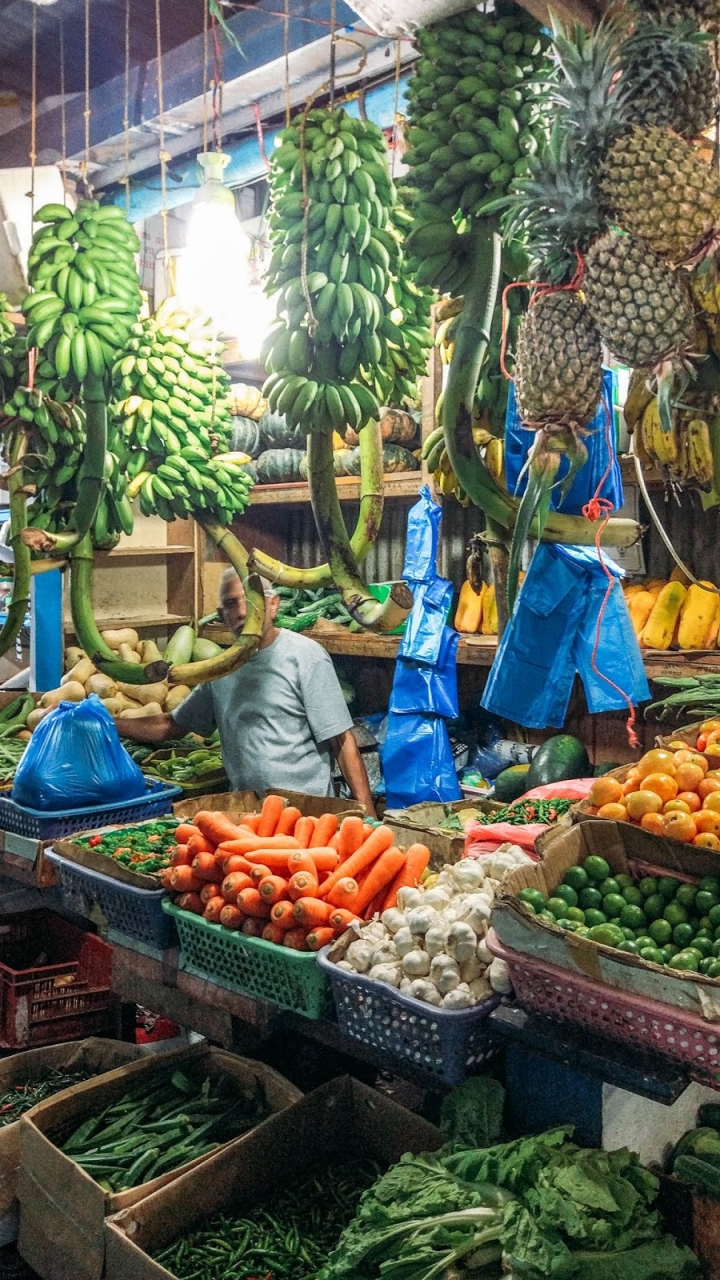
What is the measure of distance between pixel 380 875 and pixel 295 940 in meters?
0.29

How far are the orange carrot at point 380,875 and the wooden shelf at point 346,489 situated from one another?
2354mm

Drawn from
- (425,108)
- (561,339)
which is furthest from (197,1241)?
(425,108)

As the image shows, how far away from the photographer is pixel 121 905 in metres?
2.46

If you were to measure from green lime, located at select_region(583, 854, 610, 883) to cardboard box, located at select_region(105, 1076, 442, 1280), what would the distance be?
0.68 m

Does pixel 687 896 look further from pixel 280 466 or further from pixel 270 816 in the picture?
pixel 280 466

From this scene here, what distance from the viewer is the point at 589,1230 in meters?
1.56

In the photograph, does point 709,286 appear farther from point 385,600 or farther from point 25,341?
point 25,341

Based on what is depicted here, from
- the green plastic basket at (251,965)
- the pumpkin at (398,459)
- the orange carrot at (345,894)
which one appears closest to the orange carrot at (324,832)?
the orange carrot at (345,894)

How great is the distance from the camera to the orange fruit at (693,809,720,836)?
6.48 ft

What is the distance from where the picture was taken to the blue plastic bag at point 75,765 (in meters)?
3.23

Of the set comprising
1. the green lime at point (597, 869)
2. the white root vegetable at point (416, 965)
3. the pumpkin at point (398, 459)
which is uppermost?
the pumpkin at point (398, 459)

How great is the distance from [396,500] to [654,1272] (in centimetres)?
421

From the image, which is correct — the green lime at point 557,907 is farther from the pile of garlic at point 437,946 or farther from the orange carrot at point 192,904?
the orange carrot at point 192,904

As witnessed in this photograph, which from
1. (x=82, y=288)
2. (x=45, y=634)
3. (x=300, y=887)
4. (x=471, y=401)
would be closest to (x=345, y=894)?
(x=300, y=887)
